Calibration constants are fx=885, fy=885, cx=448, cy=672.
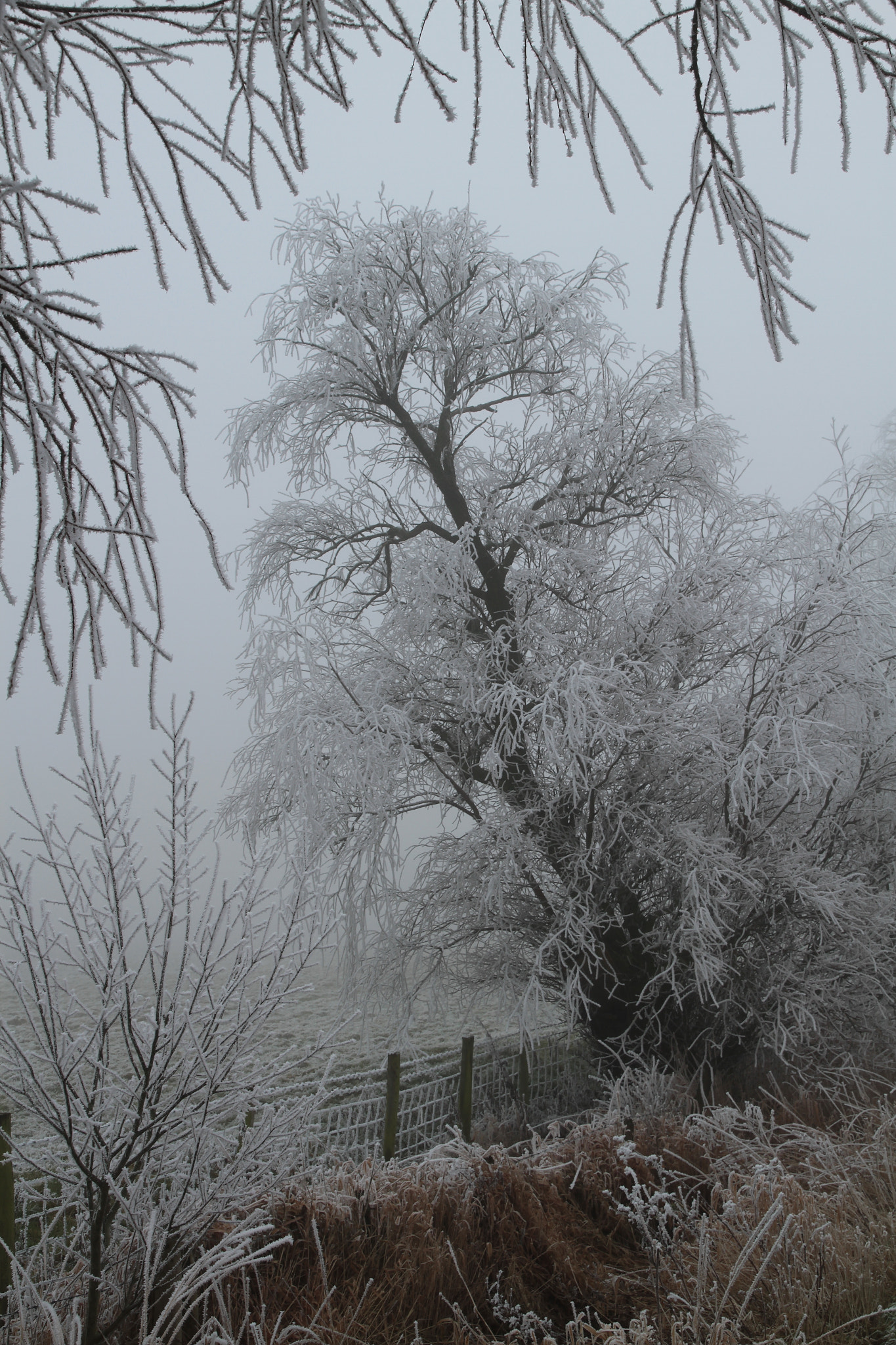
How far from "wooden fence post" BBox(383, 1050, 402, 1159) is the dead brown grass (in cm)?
236

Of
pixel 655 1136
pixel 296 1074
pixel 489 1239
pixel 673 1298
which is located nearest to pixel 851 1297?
pixel 673 1298

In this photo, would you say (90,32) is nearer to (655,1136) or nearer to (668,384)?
(655,1136)

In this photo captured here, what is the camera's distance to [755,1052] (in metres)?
6.03

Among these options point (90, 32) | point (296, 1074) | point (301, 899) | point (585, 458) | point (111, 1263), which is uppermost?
point (585, 458)

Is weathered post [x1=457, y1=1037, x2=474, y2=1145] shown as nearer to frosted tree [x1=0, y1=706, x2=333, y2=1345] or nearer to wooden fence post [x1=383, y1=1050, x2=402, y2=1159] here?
wooden fence post [x1=383, y1=1050, x2=402, y2=1159]

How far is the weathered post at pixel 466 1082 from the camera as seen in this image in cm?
698

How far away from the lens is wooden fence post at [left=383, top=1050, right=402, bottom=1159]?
19.5 ft

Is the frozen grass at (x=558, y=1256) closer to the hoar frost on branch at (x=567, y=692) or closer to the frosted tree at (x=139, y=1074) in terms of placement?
the frosted tree at (x=139, y=1074)

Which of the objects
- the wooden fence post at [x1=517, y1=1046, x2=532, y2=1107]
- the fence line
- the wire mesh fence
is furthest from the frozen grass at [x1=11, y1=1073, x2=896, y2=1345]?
the wooden fence post at [x1=517, y1=1046, x2=532, y2=1107]

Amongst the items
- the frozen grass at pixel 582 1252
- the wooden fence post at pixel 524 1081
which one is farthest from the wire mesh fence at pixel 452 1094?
the frozen grass at pixel 582 1252

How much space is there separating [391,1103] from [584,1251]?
3.28 m

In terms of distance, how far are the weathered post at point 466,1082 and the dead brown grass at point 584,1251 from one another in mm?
3475

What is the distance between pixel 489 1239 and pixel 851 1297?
110 centimetres

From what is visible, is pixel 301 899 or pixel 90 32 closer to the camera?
pixel 90 32
